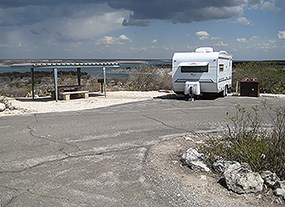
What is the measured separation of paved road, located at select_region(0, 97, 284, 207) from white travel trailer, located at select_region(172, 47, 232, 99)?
421cm

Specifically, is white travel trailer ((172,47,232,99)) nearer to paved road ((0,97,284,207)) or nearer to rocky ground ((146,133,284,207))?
paved road ((0,97,284,207))

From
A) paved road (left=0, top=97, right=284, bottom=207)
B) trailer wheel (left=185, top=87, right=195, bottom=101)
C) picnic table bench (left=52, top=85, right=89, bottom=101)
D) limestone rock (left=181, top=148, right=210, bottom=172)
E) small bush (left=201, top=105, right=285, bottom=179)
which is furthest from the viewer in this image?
picnic table bench (left=52, top=85, right=89, bottom=101)

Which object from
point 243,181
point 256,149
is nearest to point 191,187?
point 243,181

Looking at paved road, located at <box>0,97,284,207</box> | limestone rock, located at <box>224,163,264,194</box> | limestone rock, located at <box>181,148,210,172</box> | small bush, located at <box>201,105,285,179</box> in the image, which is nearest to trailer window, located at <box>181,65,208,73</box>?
paved road, located at <box>0,97,284,207</box>

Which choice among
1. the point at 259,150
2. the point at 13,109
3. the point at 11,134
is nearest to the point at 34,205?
the point at 259,150

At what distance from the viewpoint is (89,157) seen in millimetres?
6660

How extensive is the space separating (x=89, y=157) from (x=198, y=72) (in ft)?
35.6

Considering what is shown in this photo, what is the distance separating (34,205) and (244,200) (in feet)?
9.25

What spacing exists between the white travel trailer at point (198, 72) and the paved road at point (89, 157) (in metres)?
4.21

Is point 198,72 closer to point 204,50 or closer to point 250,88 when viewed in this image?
point 204,50

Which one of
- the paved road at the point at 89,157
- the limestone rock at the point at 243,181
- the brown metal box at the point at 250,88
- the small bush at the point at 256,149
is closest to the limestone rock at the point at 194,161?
the small bush at the point at 256,149

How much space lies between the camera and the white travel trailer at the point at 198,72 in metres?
16.3

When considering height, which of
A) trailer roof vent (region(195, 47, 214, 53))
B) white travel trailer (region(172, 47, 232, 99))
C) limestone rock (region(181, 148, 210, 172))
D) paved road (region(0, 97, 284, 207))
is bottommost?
paved road (region(0, 97, 284, 207))

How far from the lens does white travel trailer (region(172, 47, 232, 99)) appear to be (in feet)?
53.4
